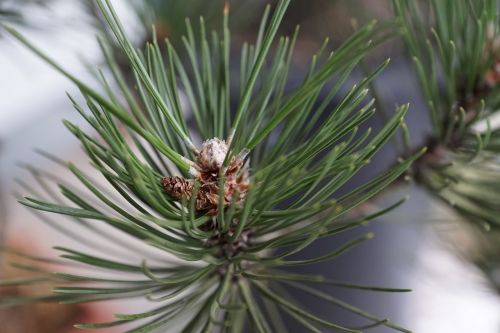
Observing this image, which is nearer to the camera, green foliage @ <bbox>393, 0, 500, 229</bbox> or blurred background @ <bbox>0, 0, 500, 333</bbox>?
green foliage @ <bbox>393, 0, 500, 229</bbox>

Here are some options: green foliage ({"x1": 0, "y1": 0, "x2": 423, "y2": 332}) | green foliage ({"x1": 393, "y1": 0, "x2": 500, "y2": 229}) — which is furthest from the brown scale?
green foliage ({"x1": 393, "y1": 0, "x2": 500, "y2": 229})

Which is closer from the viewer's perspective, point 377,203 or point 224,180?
point 224,180

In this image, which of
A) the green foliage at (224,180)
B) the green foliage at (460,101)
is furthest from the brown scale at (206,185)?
the green foliage at (460,101)

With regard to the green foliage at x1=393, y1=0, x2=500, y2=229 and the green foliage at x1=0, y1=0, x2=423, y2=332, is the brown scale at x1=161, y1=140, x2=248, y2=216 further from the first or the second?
the green foliage at x1=393, y1=0, x2=500, y2=229

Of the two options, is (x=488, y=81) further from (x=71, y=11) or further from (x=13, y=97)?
(x=13, y=97)

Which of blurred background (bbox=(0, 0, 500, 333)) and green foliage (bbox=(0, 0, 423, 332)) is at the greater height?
blurred background (bbox=(0, 0, 500, 333))

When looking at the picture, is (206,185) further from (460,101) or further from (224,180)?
(460,101)

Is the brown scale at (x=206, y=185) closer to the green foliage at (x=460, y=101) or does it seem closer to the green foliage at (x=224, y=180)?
the green foliage at (x=224, y=180)

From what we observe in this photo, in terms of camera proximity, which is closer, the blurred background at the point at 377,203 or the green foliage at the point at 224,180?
the green foliage at the point at 224,180

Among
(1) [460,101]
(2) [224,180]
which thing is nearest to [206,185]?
(2) [224,180]

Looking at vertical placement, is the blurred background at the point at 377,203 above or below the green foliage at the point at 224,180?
above

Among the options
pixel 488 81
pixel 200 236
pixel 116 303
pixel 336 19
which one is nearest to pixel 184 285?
pixel 200 236
